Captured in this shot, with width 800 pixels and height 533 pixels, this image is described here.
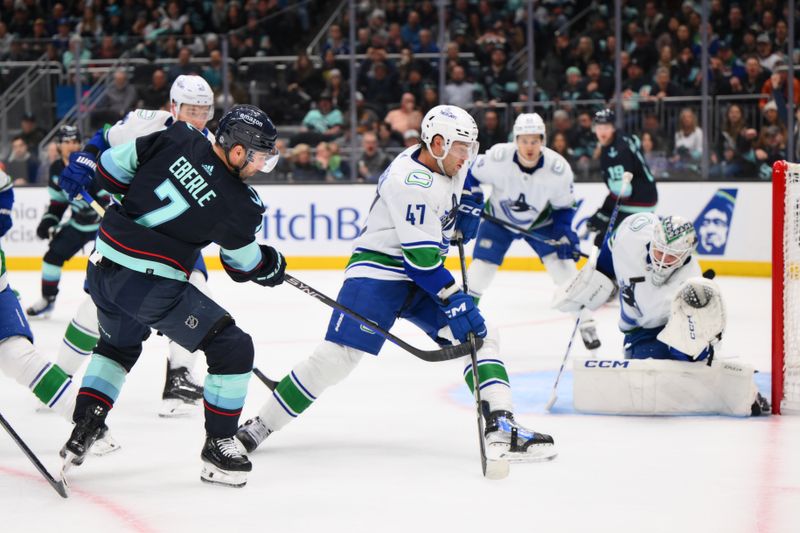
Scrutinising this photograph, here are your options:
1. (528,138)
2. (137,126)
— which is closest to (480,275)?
(528,138)

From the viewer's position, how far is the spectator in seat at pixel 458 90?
390 inches

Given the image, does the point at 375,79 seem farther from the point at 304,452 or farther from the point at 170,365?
the point at 304,452

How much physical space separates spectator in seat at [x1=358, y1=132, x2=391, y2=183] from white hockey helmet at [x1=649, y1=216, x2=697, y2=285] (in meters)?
5.62

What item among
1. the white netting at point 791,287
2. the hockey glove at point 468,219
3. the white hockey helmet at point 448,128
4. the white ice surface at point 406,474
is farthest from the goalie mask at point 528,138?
the white hockey helmet at point 448,128

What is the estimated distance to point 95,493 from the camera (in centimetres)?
334

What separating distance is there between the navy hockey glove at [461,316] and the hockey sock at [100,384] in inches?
40.4

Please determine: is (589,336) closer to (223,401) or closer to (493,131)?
(223,401)

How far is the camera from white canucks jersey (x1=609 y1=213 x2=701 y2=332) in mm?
4340

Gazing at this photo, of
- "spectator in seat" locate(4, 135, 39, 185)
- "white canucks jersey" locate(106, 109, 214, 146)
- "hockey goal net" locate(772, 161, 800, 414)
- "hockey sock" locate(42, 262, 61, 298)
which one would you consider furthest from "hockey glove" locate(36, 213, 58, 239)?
"hockey goal net" locate(772, 161, 800, 414)

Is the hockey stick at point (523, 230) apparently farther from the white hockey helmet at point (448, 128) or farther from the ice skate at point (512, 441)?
the ice skate at point (512, 441)

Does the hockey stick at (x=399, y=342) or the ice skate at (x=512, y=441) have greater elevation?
the hockey stick at (x=399, y=342)

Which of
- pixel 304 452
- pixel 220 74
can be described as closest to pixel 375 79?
pixel 220 74

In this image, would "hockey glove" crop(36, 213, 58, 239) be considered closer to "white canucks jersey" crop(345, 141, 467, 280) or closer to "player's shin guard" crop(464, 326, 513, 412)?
"white canucks jersey" crop(345, 141, 467, 280)

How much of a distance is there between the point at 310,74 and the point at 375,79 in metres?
0.60
